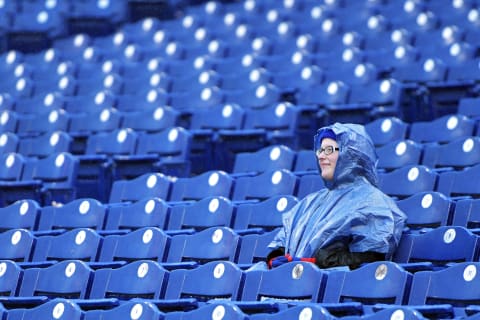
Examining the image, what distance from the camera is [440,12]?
9344mm

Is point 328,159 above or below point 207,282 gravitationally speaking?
above

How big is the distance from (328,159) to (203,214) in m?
1.13

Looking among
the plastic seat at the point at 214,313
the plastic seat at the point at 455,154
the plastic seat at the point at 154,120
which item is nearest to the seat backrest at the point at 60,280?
the plastic seat at the point at 214,313

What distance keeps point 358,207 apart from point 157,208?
5.15ft

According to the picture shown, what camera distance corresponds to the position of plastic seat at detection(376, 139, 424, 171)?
6340 mm

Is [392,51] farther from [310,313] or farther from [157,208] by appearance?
[310,313]

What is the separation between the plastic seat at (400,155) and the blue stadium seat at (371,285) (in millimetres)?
1821

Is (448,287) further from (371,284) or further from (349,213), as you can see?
(349,213)

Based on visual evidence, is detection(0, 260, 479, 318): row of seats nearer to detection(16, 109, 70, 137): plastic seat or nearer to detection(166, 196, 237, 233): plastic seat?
detection(166, 196, 237, 233): plastic seat

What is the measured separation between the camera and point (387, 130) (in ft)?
22.5

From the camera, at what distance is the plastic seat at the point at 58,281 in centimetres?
537

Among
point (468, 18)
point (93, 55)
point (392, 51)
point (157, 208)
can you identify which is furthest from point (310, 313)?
point (93, 55)

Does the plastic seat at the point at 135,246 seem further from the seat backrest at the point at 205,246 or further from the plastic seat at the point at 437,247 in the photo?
the plastic seat at the point at 437,247

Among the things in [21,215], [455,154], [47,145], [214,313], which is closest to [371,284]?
[214,313]
